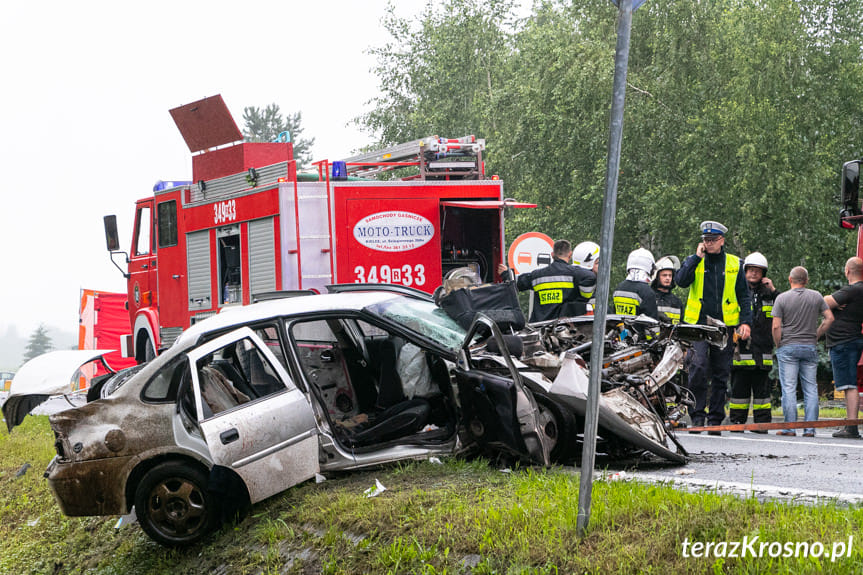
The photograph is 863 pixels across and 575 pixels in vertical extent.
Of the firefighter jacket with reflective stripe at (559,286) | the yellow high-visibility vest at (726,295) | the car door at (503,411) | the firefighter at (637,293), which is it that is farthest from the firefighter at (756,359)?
the car door at (503,411)

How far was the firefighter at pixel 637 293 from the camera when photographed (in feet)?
31.0

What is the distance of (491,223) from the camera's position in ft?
39.7

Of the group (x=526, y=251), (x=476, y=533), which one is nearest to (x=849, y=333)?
(x=526, y=251)

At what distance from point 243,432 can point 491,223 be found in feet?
21.8

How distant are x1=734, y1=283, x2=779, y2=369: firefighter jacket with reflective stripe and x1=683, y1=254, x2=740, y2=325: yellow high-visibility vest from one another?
28 cm

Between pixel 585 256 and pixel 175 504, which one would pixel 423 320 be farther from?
pixel 585 256

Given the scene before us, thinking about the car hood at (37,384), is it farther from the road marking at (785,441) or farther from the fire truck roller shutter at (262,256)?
the road marking at (785,441)

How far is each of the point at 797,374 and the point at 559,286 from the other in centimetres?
277

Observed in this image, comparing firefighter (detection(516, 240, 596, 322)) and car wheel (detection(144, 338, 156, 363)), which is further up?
firefighter (detection(516, 240, 596, 322))

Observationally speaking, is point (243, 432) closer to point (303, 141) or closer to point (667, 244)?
point (667, 244)

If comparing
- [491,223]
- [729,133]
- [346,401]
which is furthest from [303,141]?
[346,401]

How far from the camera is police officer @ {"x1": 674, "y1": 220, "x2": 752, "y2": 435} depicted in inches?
387

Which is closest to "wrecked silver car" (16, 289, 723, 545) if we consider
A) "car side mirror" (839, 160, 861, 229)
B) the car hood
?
the car hood

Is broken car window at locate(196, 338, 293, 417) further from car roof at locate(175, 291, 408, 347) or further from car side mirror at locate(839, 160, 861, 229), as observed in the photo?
car side mirror at locate(839, 160, 861, 229)
